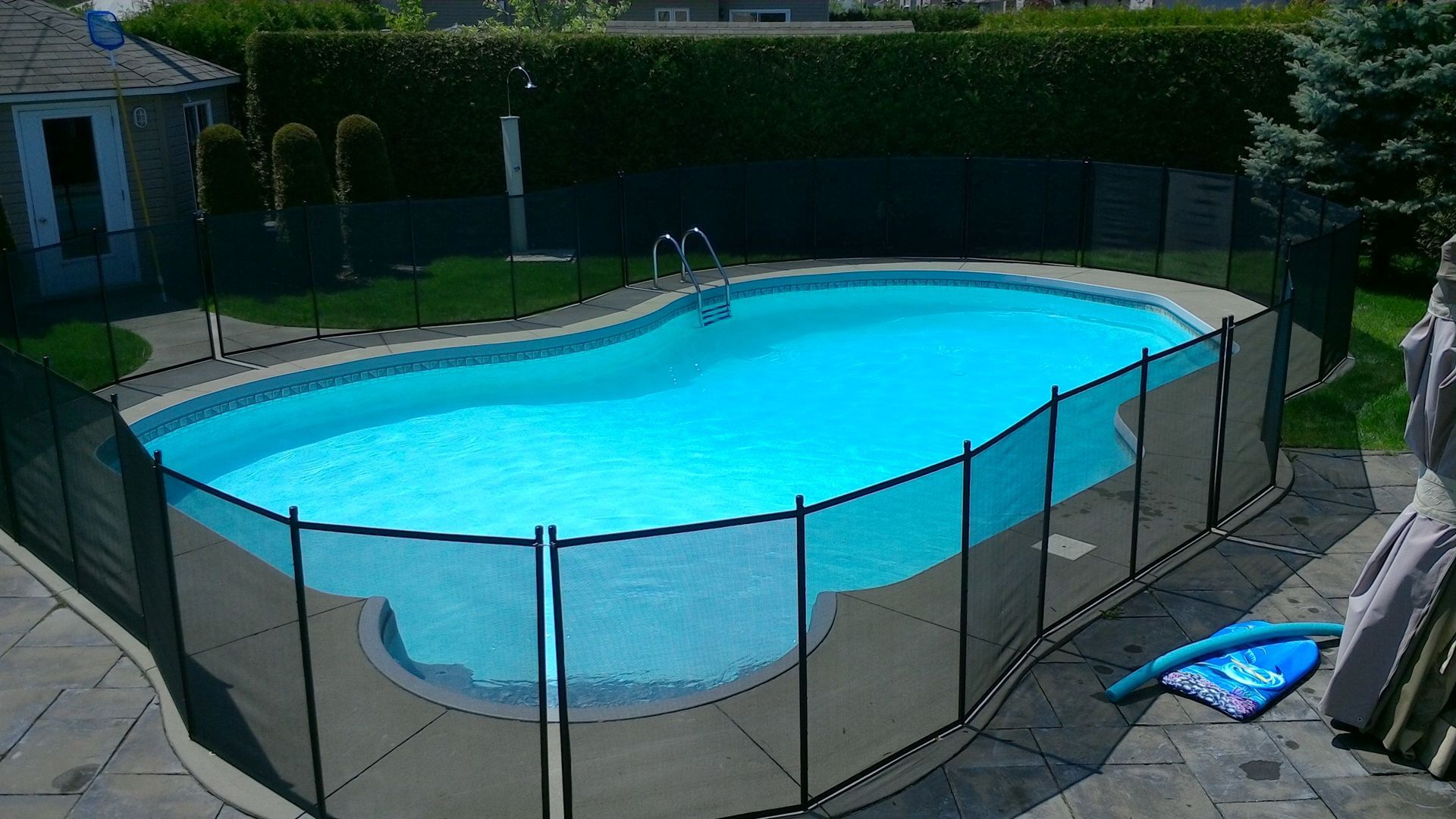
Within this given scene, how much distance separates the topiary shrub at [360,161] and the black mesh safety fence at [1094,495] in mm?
14003

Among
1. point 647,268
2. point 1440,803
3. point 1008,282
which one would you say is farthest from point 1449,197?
point 1440,803

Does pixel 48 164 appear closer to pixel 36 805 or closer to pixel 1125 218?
pixel 36 805

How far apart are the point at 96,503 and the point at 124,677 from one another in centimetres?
132

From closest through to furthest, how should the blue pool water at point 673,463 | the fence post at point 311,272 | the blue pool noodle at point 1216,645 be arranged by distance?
the blue pool water at point 673,463 → the blue pool noodle at point 1216,645 → the fence post at point 311,272

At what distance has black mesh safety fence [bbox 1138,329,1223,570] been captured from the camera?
30.4 ft

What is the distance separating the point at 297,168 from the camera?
62.6 feet

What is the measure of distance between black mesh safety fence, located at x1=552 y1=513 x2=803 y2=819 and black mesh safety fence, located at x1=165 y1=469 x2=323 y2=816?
4.66ft

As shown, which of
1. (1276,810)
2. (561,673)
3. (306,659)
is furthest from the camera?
(1276,810)

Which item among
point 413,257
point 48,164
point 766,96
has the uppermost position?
point 766,96

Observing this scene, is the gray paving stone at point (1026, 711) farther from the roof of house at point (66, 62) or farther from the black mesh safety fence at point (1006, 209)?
the roof of house at point (66, 62)

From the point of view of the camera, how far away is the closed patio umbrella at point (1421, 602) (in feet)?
21.4

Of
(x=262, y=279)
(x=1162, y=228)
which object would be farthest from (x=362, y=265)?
(x=1162, y=228)

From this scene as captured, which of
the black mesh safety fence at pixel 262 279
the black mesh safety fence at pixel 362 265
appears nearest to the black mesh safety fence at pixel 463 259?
the black mesh safety fence at pixel 362 265

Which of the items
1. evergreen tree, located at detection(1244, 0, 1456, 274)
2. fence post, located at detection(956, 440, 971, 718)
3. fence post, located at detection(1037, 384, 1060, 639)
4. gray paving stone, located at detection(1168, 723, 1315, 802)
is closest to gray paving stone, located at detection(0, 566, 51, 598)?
fence post, located at detection(956, 440, 971, 718)
